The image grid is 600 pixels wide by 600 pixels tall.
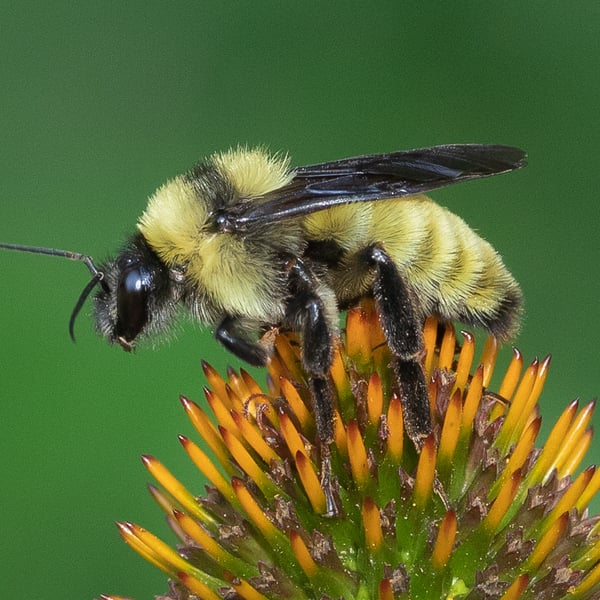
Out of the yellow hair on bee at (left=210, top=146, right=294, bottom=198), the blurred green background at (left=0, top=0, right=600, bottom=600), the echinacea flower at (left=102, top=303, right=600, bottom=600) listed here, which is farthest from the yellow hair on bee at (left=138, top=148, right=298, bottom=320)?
the blurred green background at (left=0, top=0, right=600, bottom=600)

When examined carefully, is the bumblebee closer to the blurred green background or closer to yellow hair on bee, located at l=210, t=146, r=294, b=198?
Answer: yellow hair on bee, located at l=210, t=146, r=294, b=198

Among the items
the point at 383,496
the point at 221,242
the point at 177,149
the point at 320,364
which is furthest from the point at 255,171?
the point at 177,149

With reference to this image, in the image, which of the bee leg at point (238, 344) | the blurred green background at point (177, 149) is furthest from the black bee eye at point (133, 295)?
the blurred green background at point (177, 149)

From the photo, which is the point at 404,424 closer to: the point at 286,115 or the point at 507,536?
the point at 507,536

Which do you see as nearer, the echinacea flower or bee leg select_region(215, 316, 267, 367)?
the echinacea flower

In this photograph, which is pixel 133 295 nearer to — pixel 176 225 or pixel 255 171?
pixel 176 225

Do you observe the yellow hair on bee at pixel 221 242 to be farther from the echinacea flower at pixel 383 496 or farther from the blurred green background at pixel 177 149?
the blurred green background at pixel 177 149
